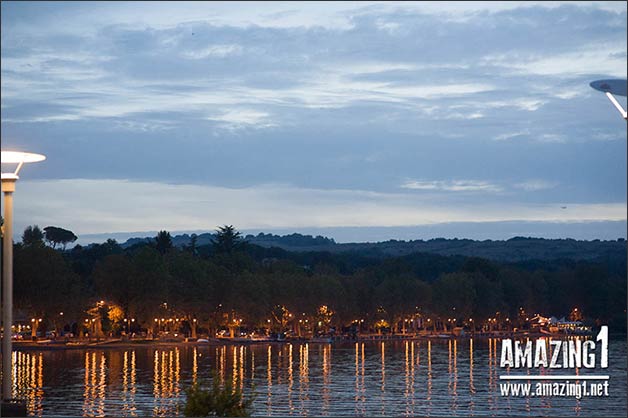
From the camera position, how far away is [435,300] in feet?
467

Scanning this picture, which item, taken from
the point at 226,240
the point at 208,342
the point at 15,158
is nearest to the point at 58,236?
the point at 226,240

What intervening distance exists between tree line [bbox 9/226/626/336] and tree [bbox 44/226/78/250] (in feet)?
0.54

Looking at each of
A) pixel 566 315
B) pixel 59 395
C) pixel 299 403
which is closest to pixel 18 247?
pixel 59 395

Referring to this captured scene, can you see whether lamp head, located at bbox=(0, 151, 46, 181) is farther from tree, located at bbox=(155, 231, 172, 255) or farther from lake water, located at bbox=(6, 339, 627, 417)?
tree, located at bbox=(155, 231, 172, 255)

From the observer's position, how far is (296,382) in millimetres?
63562

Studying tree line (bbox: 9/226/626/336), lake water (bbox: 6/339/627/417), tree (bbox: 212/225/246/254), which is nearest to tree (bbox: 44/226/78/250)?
tree line (bbox: 9/226/626/336)

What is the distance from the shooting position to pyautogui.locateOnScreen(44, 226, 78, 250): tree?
16725cm

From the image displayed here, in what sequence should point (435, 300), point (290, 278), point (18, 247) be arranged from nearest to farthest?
point (18, 247)
point (290, 278)
point (435, 300)

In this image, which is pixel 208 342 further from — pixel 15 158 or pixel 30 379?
pixel 15 158

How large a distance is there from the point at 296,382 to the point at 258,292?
51.5 m

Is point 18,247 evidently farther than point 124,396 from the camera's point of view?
Yes

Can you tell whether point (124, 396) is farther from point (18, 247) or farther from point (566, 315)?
point (566, 315)

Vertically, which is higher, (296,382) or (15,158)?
(15,158)

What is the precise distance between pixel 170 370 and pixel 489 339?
3305 inches
